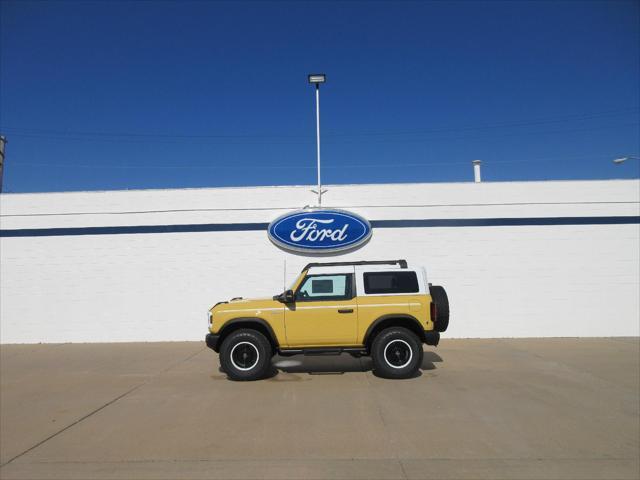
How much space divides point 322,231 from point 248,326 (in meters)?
4.61

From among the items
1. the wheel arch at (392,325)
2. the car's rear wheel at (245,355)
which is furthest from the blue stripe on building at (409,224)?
the car's rear wheel at (245,355)

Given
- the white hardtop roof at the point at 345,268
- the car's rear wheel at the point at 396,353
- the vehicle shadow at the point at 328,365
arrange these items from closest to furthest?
the car's rear wheel at the point at 396,353, the white hardtop roof at the point at 345,268, the vehicle shadow at the point at 328,365

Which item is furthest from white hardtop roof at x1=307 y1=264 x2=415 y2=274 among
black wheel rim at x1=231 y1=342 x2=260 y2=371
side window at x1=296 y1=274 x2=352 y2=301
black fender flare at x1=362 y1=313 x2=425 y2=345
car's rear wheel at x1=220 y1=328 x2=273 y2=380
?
black wheel rim at x1=231 y1=342 x2=260 y2=371

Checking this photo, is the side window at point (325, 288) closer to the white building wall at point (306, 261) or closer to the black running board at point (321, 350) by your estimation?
the black running board at point (321, 350)

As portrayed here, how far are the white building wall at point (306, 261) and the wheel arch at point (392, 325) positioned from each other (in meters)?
4.31

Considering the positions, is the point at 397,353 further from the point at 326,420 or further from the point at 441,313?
the point at 326,420

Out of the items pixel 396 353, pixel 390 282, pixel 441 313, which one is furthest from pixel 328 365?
pixel 441 313

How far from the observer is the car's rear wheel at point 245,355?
24.0 feet

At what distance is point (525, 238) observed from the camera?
1178 centimetres

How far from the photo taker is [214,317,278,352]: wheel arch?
24.2 ft

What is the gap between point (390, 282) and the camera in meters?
7.62

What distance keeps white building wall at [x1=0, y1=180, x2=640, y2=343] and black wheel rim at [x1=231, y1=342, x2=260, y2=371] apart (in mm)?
4339

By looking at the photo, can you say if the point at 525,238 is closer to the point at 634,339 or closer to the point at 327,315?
the point at 634,339

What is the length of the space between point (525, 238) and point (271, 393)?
8.78m
